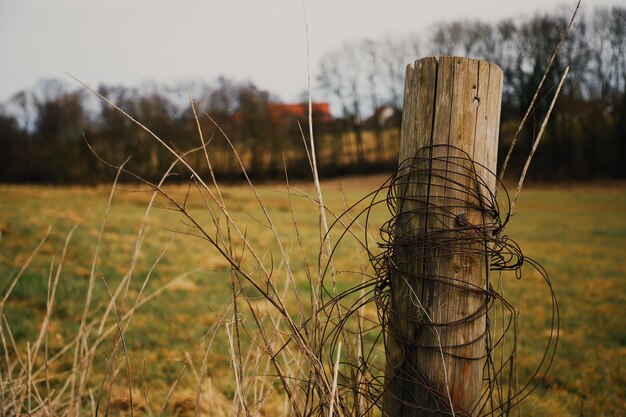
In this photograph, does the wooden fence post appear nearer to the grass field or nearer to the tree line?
the grass field

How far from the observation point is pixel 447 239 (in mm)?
1322

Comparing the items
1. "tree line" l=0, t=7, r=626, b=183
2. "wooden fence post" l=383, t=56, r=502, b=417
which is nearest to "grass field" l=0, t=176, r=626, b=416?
"wooden fence post" l=383, t=56, r=502, b=417

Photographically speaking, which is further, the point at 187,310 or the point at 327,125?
the point at 327,125

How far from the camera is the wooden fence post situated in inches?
52.6

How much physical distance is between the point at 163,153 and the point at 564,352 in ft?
112

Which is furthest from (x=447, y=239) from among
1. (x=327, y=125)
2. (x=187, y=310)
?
(x=327, y=125)

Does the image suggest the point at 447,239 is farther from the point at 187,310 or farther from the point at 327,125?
the point at 327,125

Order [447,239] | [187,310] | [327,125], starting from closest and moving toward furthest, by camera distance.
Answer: [447,239] < [187,310] < [327,125]

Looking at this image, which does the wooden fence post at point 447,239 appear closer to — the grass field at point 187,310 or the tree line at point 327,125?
the grass field at point 187,310

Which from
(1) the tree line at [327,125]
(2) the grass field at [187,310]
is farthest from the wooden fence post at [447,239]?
(1) the tree line at [327,125]

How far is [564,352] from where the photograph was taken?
469 cm

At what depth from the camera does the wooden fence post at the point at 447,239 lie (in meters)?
1.34

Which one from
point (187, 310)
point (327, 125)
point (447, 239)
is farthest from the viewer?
point (327, 125)

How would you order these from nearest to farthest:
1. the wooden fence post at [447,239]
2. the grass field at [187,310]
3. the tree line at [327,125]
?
the wooden fence post at [447,239], the grass field at [187,310], the tree line at [327,125]
